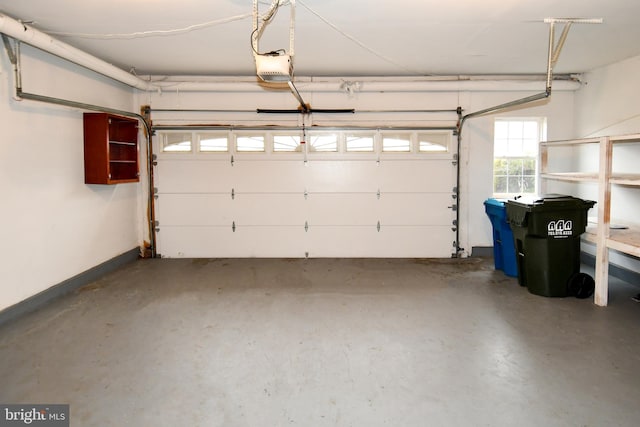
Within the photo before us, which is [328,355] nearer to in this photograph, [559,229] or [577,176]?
[559,229]

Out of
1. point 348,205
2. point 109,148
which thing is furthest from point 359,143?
point 109,148

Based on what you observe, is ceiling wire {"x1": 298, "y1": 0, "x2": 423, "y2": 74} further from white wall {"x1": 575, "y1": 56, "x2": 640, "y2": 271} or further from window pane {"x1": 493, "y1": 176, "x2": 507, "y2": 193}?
white wall {"x1": 575, "y1": 56, "x2": 640, "y2": 271}

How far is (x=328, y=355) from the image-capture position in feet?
10.4

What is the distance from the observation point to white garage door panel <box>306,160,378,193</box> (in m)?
6.56

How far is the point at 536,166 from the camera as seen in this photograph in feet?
21.6

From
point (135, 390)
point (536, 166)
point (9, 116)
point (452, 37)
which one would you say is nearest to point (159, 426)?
point (135, 390)

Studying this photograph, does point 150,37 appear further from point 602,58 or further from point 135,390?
point 602,58

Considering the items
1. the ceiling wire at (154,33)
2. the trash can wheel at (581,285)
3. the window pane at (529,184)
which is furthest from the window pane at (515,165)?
the ceiling wire at (154,33)

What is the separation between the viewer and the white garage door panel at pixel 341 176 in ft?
21.5

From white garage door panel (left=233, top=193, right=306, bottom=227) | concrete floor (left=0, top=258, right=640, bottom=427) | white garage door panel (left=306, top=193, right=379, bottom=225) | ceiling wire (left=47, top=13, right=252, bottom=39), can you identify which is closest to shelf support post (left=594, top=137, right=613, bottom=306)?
concrete floor (left=0, top=258, right=640, bottom=427)

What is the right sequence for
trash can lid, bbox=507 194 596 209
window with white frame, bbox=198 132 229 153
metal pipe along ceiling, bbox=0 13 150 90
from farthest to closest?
window with white frame, bbox=198 132 229 153, trash can lid, bbox=507 194 596 209, metal pipe along ceiling, bbox=0 13 150 90

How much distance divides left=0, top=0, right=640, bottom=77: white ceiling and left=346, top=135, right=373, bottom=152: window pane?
1007mm

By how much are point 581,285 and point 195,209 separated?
17.8ft

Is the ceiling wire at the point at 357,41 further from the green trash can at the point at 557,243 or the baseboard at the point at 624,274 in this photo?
the baseboard at the point at 624,274
